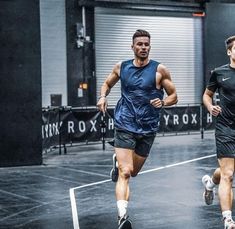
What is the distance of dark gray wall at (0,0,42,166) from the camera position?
13.1 metres

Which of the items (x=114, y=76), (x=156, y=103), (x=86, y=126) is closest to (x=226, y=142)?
(x=156, y=103)

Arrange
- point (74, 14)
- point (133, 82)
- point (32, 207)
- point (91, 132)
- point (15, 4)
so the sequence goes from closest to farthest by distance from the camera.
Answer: point (133, 82) < point (32, 207) < point (15, 4) < point (91, 132) < point (74, 14)

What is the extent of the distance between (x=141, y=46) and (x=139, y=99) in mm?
642

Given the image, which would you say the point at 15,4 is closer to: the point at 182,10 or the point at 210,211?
the point at 210,211

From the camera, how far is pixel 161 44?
26.1 m

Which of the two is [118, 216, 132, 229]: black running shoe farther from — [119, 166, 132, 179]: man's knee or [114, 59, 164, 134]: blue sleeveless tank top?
[114, 59, 164, 134]: blue sleeveless tank top

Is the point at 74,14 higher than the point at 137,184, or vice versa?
the point at 74,14

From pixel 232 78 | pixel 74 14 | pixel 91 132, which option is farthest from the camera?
pixel 74 14

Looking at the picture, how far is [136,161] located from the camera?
7.33 metres

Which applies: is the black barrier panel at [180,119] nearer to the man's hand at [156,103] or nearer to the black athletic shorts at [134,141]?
the black athletic shorts at [134,141]

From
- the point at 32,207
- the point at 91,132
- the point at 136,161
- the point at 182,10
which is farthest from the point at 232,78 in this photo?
the point at 182,10

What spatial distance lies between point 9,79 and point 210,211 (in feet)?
22.1

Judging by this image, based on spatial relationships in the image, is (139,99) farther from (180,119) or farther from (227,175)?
(180,119)

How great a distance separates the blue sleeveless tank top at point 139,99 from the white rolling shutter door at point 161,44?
57.4 feet
